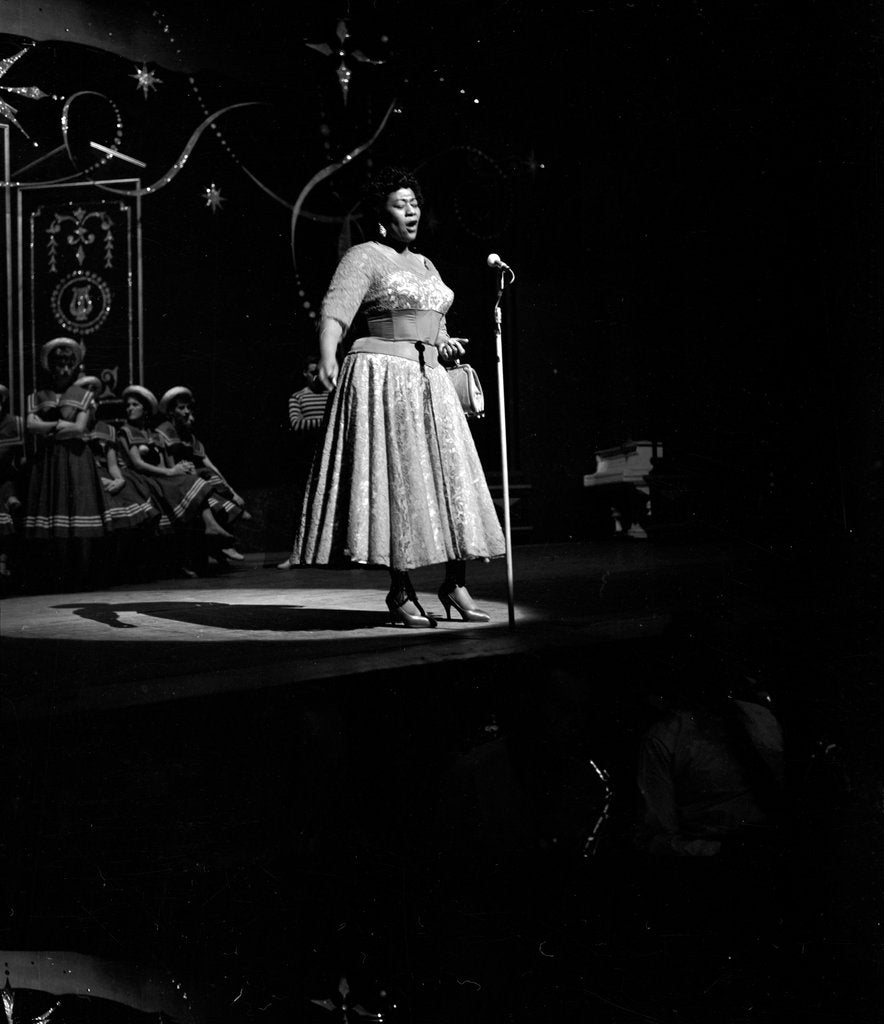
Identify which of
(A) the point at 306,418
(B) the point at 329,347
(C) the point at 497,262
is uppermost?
(C) the point at 497,262

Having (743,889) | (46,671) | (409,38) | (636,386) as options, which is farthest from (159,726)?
(409,38)

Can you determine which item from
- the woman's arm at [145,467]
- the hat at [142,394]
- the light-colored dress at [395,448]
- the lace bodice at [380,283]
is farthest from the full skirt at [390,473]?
the hat at [142,394]

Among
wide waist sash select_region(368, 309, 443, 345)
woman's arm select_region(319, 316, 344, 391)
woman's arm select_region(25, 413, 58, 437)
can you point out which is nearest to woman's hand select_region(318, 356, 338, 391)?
woman's arm select_region(319, 316, 344, 391)

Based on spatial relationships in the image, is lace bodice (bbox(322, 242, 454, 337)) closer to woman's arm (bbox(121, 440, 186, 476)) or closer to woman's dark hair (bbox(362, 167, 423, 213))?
woman's dark hair (bbox(362, 167, 423, 213))

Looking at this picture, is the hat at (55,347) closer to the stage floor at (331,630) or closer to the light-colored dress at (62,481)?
the light-colored dress at (62,481)

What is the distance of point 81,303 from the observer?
1.31m

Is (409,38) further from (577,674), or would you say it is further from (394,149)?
(577,674)

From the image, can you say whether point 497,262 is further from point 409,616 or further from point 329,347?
point 409,616

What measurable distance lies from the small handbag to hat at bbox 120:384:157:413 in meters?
0.55

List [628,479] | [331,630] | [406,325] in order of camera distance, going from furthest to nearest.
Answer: [406,325]
[331,630]
[628,479]

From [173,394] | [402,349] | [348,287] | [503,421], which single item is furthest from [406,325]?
[173,394]

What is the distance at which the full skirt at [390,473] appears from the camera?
158 centimetres

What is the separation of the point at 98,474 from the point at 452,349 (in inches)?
26.9

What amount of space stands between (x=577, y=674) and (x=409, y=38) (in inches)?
41.2
